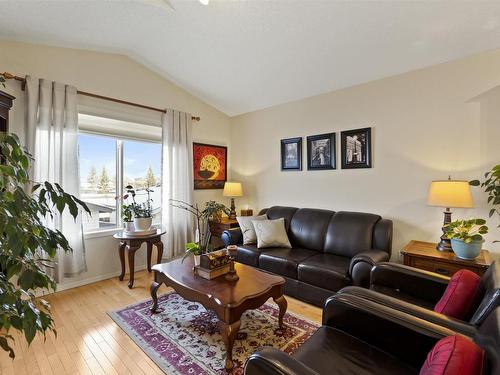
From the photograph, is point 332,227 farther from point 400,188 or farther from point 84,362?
point 84,362

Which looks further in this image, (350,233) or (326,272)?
(350,233)

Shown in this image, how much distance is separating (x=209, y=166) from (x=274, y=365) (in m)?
3.60

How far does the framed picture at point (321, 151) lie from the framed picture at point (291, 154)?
141mm

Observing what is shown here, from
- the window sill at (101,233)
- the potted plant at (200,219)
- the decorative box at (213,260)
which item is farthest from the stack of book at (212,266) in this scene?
the window sill at (101,233)

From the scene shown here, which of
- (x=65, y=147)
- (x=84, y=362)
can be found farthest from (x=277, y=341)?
(x=65, y=147)

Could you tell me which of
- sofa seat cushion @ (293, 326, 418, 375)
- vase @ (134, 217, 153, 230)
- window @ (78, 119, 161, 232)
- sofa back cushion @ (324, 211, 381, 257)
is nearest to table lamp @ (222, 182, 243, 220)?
window @ (78, 119, 161, 232)

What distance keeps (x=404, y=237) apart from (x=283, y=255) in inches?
53.5

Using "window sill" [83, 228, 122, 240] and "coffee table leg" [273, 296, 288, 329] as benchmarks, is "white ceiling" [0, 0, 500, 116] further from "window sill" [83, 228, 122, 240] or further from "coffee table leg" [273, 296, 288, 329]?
"coffee table leg" [273, 296, 288, 329]

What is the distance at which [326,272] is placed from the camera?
246 cm

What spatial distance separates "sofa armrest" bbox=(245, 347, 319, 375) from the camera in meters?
0.98

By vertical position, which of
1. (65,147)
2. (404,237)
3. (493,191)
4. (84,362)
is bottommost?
(84,362)

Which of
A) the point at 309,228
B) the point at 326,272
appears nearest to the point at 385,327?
the point at 326,272

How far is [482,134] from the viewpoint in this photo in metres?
2.39

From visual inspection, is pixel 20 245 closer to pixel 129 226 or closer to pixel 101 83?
pixel 129 226
